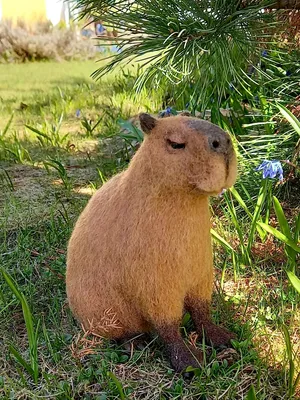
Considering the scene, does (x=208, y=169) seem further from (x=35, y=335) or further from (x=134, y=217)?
(x=35, y=335)

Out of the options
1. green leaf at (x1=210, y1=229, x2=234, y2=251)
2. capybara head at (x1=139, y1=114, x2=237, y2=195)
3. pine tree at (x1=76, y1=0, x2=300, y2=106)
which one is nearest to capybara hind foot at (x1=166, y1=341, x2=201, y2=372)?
capybara head at (x1=139, y1=114, x2=237, y2=195)

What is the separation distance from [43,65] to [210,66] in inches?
195

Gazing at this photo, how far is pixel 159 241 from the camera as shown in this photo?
1.04 m

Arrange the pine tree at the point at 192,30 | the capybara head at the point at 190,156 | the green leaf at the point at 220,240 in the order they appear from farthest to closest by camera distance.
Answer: the green leaf at the point at 220,240 → the pine tree at the point at 192,30 → the capybara head at the point at 190,156

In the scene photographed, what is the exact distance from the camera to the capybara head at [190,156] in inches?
38.7

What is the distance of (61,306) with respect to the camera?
137cm

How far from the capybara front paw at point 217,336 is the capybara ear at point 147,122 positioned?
1.43 ft

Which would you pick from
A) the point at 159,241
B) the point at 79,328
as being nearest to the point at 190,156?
the point at 159,241

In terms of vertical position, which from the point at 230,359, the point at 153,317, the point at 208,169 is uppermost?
the point at 208,169

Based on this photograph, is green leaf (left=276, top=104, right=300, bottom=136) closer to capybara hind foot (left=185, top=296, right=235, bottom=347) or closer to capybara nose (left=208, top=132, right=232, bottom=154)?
capybara nose (left=208, top=132, right=232, bottom=154)

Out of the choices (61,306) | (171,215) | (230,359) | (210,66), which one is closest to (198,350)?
(230,359)

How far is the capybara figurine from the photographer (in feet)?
3.28

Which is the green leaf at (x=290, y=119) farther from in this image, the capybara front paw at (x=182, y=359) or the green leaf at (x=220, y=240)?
the capybara front paw at (x=182, y=359)

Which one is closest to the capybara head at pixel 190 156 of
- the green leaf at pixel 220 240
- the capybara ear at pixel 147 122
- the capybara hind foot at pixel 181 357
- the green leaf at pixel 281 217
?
the capybara ear at pixel 147 122
